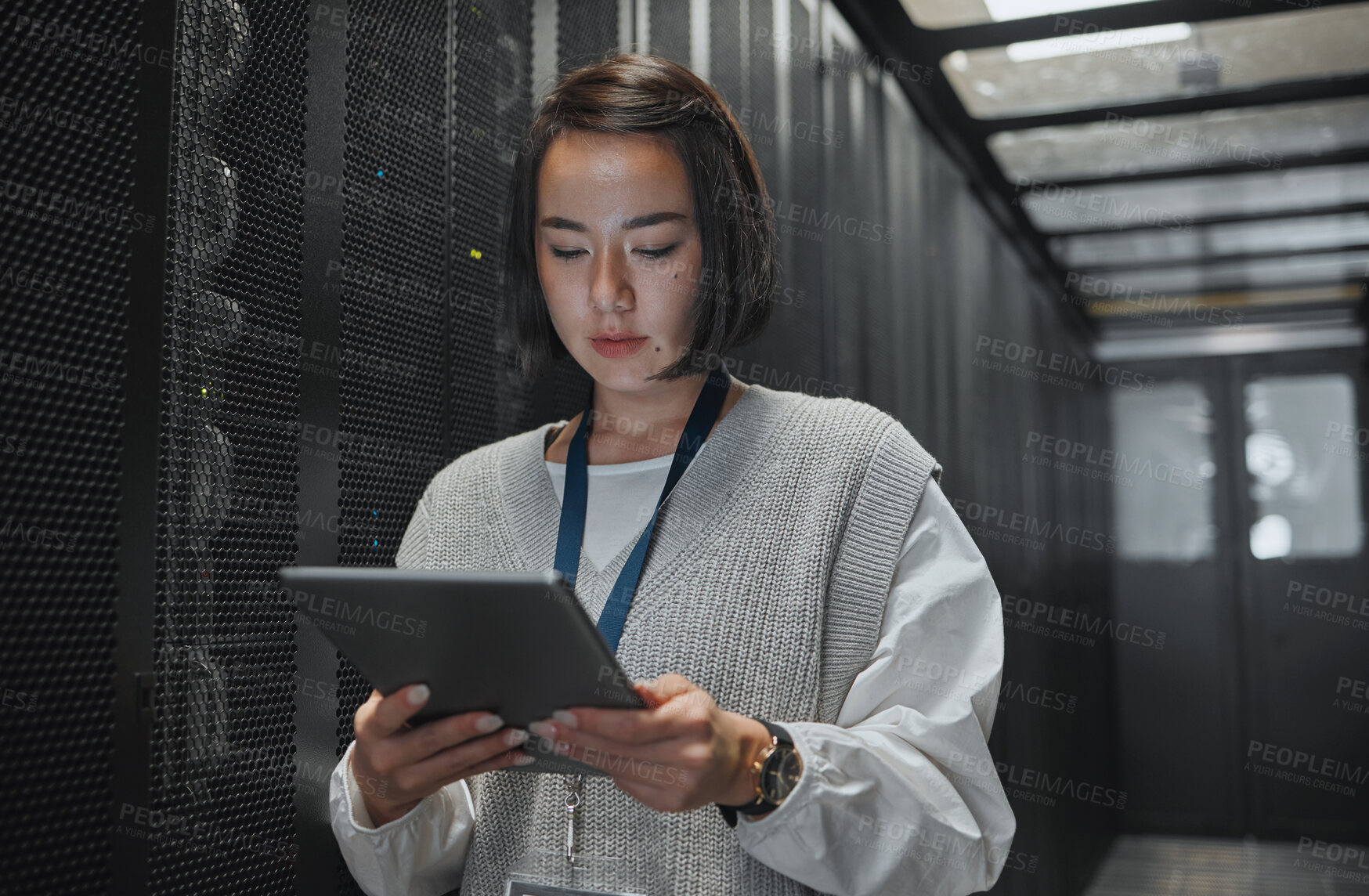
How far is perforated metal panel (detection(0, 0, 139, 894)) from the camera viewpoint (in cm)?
97

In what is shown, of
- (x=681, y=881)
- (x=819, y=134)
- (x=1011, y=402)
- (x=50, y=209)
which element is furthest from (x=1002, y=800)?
(x=1011, y=402)

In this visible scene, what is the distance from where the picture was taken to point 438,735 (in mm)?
996

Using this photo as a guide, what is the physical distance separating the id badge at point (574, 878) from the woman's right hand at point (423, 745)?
21 centimetres

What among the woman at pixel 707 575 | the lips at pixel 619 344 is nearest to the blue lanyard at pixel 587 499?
the woman at pixel 707 575

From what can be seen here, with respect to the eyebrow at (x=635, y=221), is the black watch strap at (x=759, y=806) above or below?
below

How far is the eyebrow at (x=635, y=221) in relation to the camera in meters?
1.28

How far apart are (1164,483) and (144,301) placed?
735 cm

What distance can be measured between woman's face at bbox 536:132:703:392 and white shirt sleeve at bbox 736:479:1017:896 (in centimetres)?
37

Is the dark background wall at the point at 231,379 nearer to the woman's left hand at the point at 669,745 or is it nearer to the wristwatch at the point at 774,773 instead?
the woman's left hand at the point at 669,745

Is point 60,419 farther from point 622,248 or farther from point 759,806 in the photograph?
point 759,806

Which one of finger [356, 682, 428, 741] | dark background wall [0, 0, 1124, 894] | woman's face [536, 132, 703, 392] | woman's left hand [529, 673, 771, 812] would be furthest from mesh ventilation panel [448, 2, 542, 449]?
woman's left hand [529, 673, 771, 812]

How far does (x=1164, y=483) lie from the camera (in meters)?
7.42

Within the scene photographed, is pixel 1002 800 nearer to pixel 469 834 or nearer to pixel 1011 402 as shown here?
pixel 469 834

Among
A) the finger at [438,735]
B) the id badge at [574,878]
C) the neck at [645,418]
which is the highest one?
the neck at [645,418]
